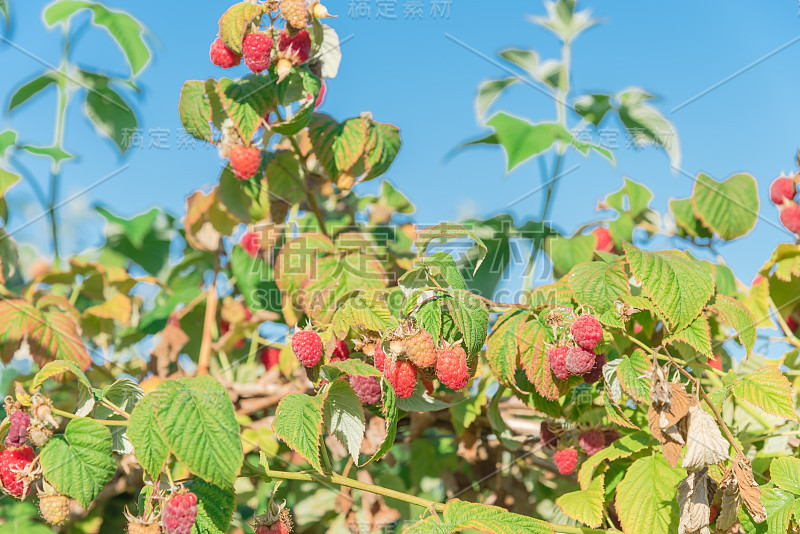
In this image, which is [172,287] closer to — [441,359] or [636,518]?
[441,359]

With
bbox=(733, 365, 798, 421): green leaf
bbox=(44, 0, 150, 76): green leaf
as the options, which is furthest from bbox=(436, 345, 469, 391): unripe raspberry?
bbox=(44, 0, 150, 76): green leaf

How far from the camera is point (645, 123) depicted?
5.18 feet

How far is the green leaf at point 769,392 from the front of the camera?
0.87 metres

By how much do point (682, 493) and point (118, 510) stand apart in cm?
132

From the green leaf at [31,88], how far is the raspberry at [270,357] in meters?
0.97

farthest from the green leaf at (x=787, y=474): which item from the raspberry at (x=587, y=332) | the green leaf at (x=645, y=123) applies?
the green leaf at (x=645, y=123)

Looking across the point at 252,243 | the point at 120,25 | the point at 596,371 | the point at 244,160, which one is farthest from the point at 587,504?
the point at 120,25

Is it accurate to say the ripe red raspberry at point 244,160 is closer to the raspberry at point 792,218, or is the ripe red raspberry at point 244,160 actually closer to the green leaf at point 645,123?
the green leaf at point 645,123

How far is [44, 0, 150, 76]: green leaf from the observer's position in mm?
1732

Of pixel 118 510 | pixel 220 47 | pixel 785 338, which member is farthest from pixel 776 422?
pixel 118 510

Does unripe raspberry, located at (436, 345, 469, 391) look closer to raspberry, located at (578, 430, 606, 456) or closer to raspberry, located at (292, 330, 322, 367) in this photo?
raspberry, located at (292, 330, 322, 367)

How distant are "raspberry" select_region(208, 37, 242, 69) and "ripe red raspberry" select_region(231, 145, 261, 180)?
0.17 metres

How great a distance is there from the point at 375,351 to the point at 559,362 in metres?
0.26

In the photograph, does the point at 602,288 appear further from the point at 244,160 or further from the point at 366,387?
the point at 244,160
